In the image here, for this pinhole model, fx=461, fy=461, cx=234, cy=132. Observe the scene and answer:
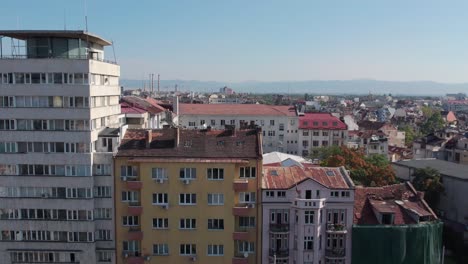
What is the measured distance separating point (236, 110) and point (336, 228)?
75.9 meters

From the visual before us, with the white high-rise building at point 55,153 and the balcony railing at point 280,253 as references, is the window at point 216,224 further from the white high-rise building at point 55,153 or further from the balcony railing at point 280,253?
the white high-rise building at point 55,153

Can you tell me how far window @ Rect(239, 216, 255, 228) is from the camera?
160ft

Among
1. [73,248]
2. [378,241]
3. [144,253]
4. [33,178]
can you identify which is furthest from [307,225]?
[33,178]

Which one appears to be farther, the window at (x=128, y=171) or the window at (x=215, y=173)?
the window at (x=128, y=171)

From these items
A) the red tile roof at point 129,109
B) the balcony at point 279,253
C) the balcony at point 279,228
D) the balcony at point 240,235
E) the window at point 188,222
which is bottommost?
the balcony at point 279,253

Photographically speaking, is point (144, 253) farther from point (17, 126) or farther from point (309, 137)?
point (309, 137)

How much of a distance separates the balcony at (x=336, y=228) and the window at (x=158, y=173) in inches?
707

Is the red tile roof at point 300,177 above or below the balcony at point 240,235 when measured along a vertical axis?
above

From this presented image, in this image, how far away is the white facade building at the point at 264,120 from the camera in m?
119

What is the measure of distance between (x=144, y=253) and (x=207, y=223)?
7505mm

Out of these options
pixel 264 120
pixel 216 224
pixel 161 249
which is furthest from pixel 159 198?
pixel 264 120

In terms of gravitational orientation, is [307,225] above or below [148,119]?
below

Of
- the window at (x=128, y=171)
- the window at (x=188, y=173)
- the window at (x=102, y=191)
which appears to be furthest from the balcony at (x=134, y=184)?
the window at (x=188, y=173)

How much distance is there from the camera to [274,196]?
48.3 metres
